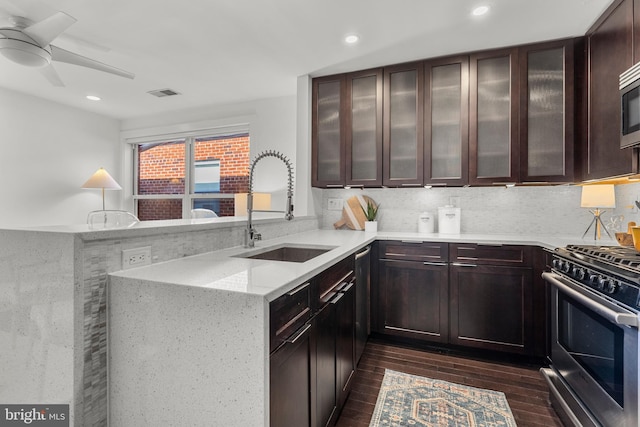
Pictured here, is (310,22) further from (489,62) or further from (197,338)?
(197,338)

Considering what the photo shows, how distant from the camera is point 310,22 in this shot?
7.50 ft

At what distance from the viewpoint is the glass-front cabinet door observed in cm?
316

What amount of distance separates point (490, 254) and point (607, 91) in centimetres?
136

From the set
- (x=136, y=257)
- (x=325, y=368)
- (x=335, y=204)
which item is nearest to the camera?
(x=136, y=257)

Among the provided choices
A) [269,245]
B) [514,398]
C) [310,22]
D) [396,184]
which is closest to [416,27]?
[310,22]

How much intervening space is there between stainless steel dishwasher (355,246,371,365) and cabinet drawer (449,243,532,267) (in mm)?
701

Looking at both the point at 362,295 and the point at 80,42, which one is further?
the point at 80,42

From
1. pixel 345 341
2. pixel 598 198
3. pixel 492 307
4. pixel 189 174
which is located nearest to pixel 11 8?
pixel 189 174

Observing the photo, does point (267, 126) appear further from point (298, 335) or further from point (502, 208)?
point (298, 335)

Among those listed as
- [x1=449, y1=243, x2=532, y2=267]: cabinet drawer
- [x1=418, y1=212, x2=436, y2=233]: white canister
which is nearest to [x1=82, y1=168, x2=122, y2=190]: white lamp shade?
[x1=418, y1=212, x2=436, y2=233]: white canister

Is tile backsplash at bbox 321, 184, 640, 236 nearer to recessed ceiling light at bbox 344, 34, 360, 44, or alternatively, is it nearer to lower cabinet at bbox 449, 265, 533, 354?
lower cabinet at bbox 449, 265, 533, 354

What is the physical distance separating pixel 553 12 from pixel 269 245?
253 cm

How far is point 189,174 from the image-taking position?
4.83 m

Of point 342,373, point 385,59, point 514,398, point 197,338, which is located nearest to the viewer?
point 197,338
